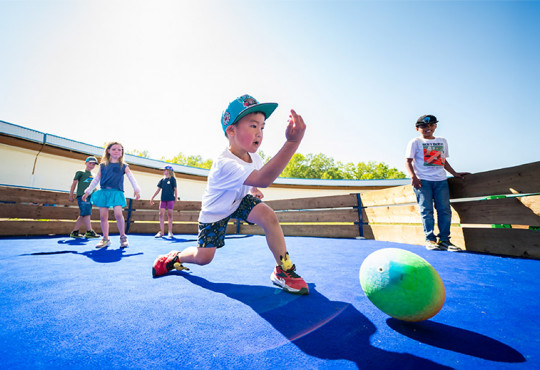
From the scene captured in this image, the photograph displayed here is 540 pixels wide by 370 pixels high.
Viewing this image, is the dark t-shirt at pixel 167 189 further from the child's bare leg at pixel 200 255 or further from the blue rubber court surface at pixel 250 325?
the child's bare leg at pixel 200 255

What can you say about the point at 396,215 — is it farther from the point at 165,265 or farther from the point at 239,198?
the point at 165,265

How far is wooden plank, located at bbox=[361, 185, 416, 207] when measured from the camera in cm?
532

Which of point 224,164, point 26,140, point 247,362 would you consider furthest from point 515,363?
point 26,140

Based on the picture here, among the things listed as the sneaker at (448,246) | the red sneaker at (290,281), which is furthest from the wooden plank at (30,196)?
the sneaker at (448,246)

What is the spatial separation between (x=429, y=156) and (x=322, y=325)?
Answer: 415 cm

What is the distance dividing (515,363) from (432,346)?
293 millimetres

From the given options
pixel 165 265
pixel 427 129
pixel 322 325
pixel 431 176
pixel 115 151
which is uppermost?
pixel 427 129

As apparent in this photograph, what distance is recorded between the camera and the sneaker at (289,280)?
79.3 inches

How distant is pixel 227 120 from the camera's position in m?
2.50

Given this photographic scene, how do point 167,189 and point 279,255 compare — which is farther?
point 167,189

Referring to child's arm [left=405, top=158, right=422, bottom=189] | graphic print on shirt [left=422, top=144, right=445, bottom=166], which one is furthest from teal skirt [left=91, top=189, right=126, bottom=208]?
graphic print on shirt [left=422, top=144, right=445, bottom=166]

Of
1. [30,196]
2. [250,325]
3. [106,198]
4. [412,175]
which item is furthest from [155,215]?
[250,325]

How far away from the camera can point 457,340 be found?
1.21 m

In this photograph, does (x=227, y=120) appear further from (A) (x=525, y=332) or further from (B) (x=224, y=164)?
(A) (x=525, y=332)
